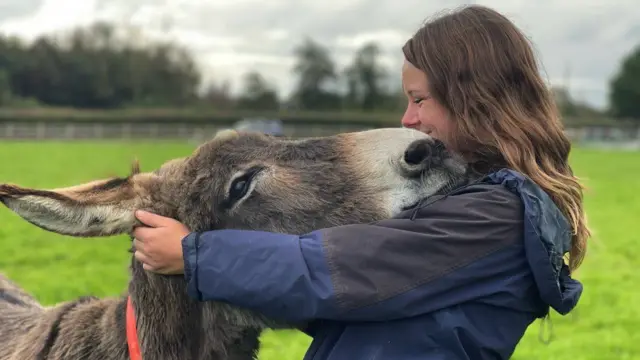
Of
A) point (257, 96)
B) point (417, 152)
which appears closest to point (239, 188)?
point (417, 152)

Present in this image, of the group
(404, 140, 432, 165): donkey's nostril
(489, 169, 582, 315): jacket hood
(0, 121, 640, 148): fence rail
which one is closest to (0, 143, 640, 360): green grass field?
(489, 169, 582, 315): jacket hood

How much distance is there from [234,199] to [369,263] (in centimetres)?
64

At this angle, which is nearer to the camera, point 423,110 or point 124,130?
point 423,110

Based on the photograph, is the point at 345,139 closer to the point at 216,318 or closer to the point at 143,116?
the point at 216,318

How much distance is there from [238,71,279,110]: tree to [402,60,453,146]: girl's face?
71258mm

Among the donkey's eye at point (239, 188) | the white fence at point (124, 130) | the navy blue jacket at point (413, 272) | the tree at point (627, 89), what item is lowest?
the white fence at point (124, 130)

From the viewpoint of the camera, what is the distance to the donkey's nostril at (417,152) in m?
2.51

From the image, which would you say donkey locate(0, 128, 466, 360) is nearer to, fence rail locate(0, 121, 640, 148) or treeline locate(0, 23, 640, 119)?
fence rail locate(0, 121, 640, 148)

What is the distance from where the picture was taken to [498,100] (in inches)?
116

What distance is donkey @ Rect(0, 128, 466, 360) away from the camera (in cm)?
253

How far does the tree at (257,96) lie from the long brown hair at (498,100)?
7134 cm

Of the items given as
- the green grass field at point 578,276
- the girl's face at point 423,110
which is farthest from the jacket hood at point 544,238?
the green grass field at point 578,276

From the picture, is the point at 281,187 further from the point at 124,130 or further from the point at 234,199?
the point at 124,130

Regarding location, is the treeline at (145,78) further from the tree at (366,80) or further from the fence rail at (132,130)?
the fence rail at (132,130)
